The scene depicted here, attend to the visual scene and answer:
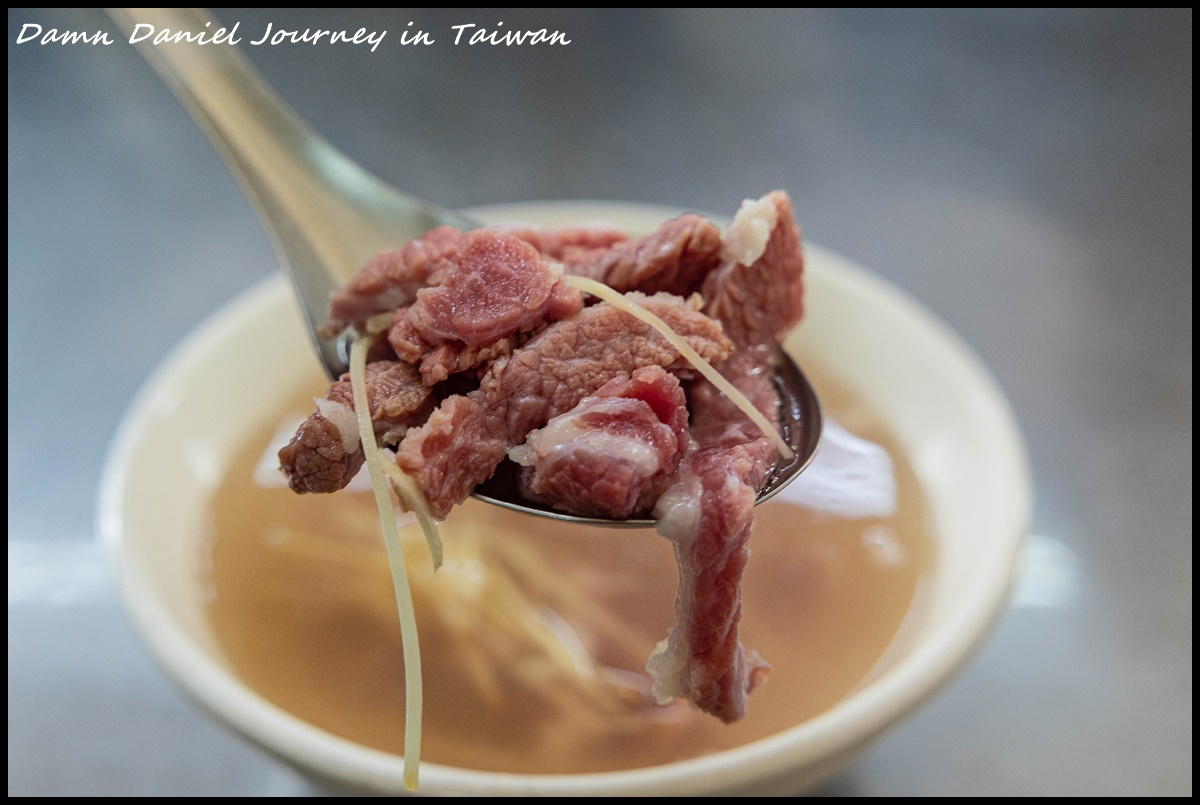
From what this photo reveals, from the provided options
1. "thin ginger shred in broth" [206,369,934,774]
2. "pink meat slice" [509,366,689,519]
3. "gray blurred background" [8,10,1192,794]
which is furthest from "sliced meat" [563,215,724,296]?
"gray blurred background" [8,10,1192,794]

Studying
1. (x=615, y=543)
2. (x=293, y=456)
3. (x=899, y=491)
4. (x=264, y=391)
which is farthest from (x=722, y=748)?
(x=264, y=391)

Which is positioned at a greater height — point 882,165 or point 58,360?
point 882,165

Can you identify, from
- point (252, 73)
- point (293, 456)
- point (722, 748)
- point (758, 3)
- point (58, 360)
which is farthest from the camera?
point (758, 3)

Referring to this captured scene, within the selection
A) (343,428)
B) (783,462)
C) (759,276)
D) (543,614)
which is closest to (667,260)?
(759,276)

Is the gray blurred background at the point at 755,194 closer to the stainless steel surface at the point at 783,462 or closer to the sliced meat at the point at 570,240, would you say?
the stainless steel surface at the point at 783,462

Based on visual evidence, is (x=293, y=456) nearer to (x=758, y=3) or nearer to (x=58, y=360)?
(x=58, y=360)

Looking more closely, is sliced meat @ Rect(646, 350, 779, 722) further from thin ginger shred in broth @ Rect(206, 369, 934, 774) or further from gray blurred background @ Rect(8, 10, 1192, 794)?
gray blurred background @ Rect(8, 10, 1192, 794)
